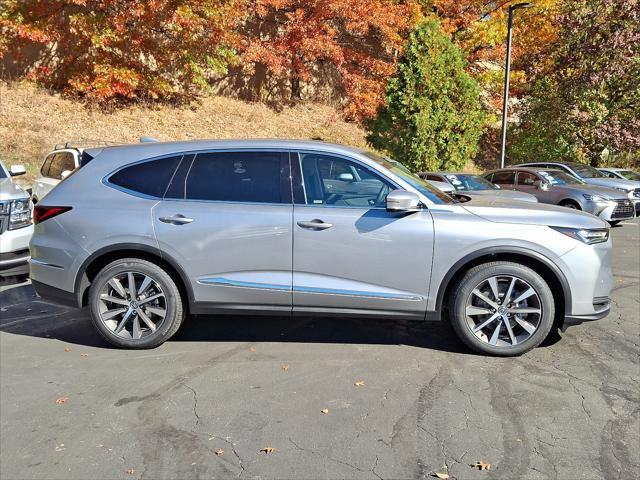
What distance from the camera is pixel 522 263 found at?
178 inches

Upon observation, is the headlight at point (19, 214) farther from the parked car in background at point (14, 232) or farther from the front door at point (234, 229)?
the front door at point (234, 229)

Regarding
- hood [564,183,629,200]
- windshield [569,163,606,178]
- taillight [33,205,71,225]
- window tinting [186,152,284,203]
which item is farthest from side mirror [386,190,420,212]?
windshield [569,163,606,178]

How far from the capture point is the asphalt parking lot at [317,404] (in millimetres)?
3043

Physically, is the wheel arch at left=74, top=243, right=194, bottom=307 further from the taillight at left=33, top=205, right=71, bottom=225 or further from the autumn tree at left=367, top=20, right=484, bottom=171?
the autumn tree at left=367, top=20, right=484, bottom=171

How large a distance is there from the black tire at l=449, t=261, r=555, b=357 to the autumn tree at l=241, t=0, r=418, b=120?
19.7 metres

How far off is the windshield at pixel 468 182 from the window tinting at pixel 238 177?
819cm

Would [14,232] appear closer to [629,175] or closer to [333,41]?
[629,175]

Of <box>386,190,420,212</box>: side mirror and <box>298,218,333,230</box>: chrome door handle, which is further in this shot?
<box>298,218,333,230</box>: chrome door handle

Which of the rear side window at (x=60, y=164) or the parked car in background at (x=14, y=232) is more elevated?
the rear side window at (x=60, y=164)

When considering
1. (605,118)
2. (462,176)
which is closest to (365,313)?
(462,176)

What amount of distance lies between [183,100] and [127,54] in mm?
3798

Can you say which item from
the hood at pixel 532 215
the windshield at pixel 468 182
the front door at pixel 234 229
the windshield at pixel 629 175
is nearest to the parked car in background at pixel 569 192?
the windshield at pixel 468 182

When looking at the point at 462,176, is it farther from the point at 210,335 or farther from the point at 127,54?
the point at 127,54

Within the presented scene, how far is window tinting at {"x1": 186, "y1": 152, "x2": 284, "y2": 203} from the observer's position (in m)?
4.62
